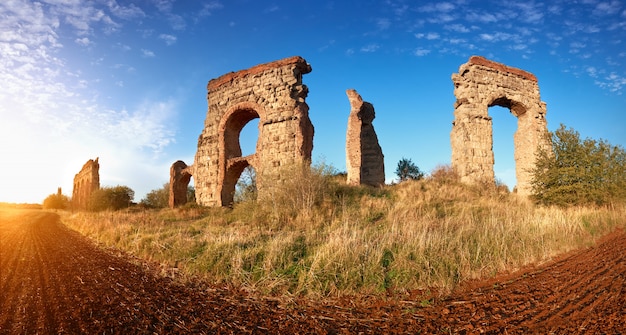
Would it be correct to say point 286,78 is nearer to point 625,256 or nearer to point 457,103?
point 457,103

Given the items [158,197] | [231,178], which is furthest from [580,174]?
[158,197]

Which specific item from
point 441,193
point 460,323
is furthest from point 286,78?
point 460,323

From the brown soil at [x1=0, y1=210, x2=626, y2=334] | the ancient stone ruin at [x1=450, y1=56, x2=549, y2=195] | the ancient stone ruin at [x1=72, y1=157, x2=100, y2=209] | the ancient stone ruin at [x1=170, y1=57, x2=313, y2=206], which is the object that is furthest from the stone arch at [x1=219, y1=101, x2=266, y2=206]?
the ancient stone ruin at [x1=72, y1=157, x2=100, y2=209]

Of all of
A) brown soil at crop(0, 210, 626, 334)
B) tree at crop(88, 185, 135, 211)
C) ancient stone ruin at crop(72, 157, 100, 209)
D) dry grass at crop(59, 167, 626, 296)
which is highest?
ancient stone ruin at crop(72, 157, 100, 209)

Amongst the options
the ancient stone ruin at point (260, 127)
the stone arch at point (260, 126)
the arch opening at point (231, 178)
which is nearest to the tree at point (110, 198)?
the ancient stone ruin at point (260, 127)

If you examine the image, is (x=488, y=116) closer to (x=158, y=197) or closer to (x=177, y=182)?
(x=177, y=182)

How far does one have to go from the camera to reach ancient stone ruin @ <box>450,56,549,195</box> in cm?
1485

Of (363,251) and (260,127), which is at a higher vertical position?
(260,127)

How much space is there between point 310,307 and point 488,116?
1449 centimetres

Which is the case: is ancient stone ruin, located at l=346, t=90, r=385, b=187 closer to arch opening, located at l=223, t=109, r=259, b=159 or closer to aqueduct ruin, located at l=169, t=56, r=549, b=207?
aqueduct ruin, located at l=169, t=56, r=549, b=207

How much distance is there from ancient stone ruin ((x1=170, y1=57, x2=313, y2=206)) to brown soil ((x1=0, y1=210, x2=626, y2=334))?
304 inches

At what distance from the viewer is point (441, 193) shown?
12539 mm

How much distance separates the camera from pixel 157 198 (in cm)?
2661

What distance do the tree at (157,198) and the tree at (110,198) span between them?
1.26 metres
